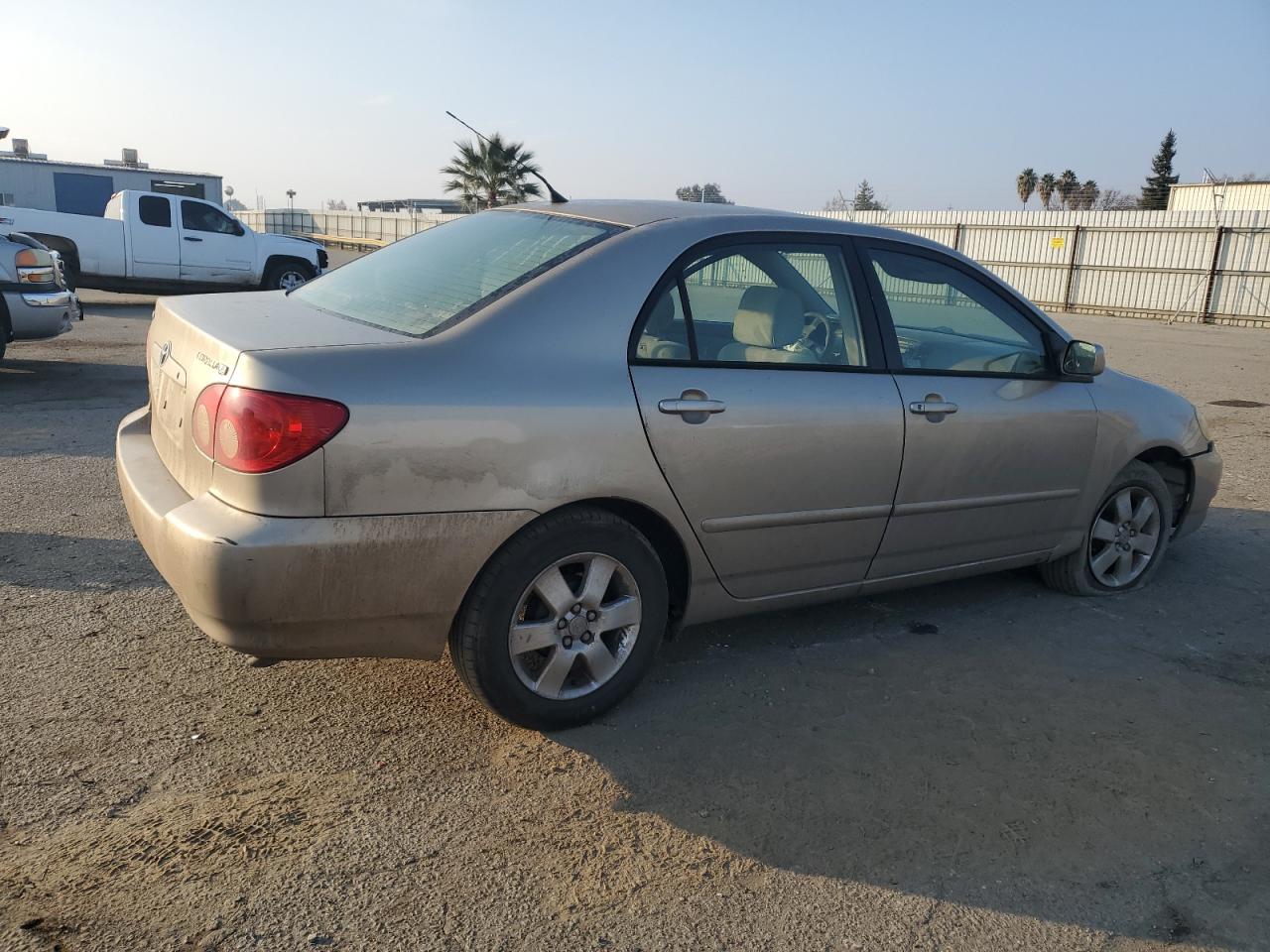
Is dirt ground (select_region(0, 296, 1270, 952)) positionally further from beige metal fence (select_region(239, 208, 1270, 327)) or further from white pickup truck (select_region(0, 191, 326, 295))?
beige metal fence (select_region(239, 208, 1270, 327))

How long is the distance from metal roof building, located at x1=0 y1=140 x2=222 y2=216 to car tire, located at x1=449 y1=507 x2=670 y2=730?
34.2 metres

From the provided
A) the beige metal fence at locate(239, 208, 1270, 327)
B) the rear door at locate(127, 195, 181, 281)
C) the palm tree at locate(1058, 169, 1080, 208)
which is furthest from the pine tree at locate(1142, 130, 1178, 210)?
the rear door at locate(127, 195, 181, 281)

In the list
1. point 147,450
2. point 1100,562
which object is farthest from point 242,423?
point 1100,562

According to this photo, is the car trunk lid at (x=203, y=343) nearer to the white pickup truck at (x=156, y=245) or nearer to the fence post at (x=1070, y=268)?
the white pickup truck at (x=156, y=245)

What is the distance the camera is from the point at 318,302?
369 centimetres

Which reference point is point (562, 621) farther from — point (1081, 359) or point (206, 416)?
point (1081, 359)

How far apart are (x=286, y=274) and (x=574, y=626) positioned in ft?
52.6

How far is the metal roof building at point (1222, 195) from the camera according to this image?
34.7 meters

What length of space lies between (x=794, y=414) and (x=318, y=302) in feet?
5.66

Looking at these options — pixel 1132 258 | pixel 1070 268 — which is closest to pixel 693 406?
pixel 1132 258

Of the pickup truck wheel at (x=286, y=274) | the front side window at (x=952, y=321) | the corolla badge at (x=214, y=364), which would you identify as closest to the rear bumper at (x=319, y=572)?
the corolla badge at (x=214, y=364)

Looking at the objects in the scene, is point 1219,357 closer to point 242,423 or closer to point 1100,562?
point 1100,562

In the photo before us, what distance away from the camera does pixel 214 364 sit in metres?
2.90

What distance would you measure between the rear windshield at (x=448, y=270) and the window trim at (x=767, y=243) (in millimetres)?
277
